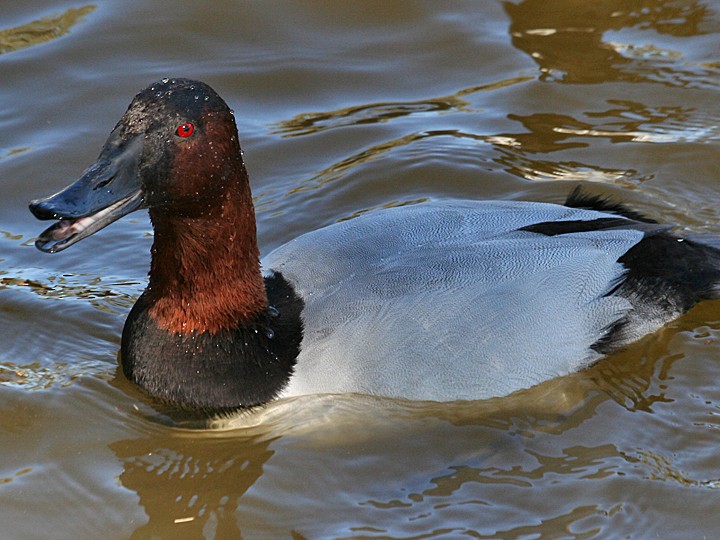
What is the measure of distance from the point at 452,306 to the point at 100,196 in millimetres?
1671

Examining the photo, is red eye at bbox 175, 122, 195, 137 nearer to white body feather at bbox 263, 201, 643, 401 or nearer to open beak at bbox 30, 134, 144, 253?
open beak at bbox 30, 134, 144, 253

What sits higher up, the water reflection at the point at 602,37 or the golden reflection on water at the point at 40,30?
the golden reflection on water at the point at 40,30

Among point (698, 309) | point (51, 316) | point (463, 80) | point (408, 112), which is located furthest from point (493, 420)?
point (463, 80)

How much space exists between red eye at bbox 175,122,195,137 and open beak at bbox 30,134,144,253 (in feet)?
0.54

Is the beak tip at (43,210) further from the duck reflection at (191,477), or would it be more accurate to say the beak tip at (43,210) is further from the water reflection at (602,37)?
the water reflection at (602,37)

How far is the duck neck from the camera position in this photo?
4918 mm

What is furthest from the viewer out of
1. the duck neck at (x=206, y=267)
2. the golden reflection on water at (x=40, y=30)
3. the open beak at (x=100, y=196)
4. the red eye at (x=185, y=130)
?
the golden reflection on water at (x=40, y=30)

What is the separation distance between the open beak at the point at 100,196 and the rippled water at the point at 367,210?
1.08 m

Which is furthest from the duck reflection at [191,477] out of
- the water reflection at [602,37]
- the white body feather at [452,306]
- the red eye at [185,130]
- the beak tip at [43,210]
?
the water reflection at [602,37]

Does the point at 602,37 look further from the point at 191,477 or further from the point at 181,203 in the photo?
the point at 191,477

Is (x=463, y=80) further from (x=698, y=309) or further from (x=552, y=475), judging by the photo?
(x=552, y=475)

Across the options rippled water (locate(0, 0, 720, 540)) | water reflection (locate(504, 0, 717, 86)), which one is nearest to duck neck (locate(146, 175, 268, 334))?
rippled water (locate(0, 0, 720, 540))

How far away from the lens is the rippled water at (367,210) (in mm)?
4672

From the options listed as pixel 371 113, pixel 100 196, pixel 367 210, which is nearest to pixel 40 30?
pixel 371 113
